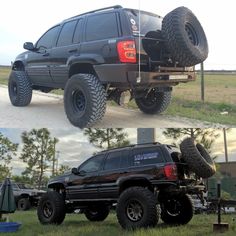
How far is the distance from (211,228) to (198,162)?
1203mm

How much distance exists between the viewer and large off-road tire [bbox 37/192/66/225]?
8148 millimetres

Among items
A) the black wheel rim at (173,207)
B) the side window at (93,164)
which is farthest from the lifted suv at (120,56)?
the black wheel rim at (173,207)

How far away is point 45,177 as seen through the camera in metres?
20.5

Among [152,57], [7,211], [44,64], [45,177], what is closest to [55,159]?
[45,177]

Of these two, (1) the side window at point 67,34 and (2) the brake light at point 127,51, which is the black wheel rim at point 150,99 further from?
(1) the side window at point 67,34

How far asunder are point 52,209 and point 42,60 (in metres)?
2.95

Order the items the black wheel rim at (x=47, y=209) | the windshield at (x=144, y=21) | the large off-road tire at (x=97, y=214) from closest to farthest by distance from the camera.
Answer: the windshield at (x=144, y=21), the black wheel rim at (x=47, y=209), the large off-road tire at (x=97, y=214)

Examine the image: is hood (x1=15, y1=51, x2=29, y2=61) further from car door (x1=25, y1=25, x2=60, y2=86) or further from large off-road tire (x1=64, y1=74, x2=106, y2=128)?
large off-road tire (x1=64, y1=74, x2=106, y2=128)

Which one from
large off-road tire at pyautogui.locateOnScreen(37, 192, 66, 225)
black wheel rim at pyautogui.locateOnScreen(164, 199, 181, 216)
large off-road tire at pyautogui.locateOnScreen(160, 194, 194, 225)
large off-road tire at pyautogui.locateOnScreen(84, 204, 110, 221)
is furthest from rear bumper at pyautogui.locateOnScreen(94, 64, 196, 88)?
large off-road tire at pyautogui.locateOnScreen(84, 204, 110, 221)

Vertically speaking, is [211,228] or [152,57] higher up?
[152,57]

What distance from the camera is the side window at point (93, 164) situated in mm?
7734

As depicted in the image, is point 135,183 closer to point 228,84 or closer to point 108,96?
point 108,96

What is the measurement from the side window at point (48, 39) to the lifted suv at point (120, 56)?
0.03 meters

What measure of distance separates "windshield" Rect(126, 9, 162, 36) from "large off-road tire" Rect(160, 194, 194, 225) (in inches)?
128
